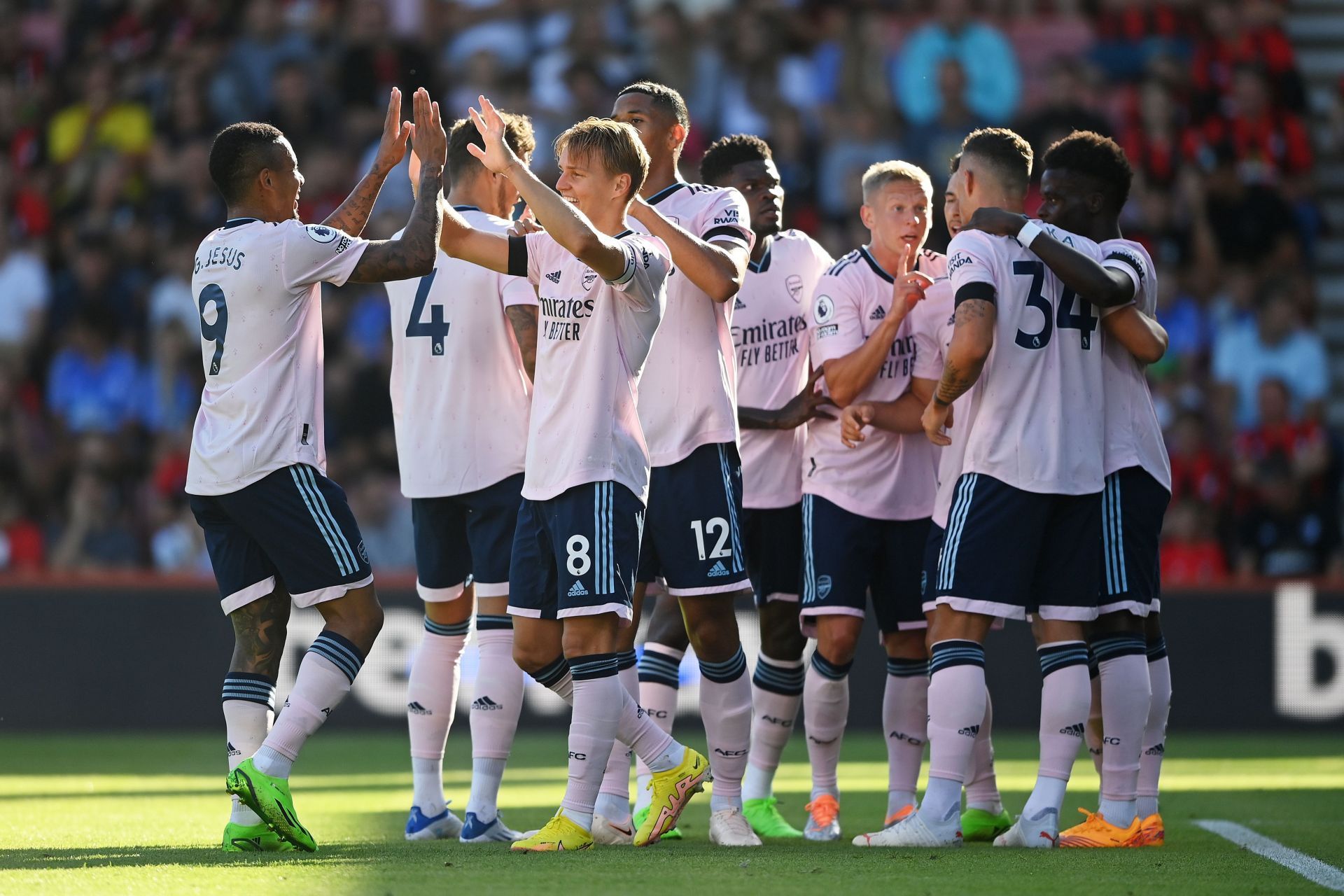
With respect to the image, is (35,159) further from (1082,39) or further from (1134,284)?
(1134,284)

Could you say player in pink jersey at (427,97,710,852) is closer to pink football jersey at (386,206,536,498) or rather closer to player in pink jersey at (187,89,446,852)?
player in pink jersey at (187,89,446,852)

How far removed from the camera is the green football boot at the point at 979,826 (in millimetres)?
6707

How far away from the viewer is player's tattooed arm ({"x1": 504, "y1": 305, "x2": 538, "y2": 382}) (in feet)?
21.7

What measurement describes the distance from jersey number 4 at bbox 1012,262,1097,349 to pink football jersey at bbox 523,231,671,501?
1373 millimetres

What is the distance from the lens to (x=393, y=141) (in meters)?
6.50

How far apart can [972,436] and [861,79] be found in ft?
34.1

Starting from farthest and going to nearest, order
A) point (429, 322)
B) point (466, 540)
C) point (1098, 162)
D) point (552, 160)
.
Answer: point (552, 160), point (466, 540), point (429, 322), point (1098, 162)

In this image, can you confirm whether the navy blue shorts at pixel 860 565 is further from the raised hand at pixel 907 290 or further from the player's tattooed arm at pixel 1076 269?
the player's tattooed arm at pixel 1076 269

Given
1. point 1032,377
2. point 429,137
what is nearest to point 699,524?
point 1032,377

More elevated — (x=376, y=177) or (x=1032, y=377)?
(x=376, y=177)

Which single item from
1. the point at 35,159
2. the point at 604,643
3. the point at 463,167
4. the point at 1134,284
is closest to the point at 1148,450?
the point at 1134,284

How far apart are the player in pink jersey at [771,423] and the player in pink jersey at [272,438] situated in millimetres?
1731

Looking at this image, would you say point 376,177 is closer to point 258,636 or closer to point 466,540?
point 466,540

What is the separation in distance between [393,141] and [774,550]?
236cm
